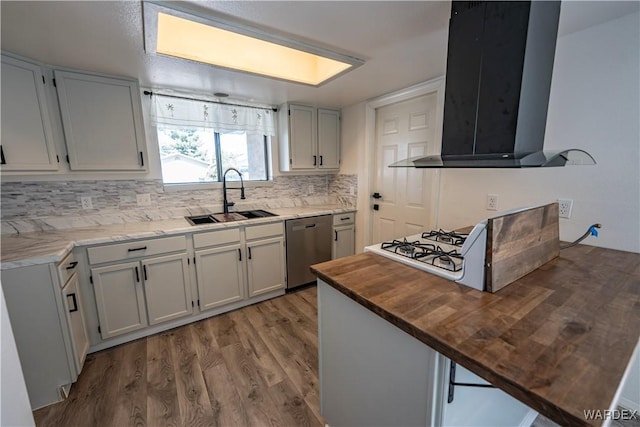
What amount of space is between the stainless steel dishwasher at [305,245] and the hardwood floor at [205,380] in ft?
2.01

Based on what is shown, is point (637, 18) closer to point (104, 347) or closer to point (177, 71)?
point (177, 71)

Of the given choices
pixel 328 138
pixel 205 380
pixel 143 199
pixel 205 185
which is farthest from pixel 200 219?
pixel 328 138

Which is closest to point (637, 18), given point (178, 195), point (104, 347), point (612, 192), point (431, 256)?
point (612, 192)

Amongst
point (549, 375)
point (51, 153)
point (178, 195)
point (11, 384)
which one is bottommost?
point (11, 384)

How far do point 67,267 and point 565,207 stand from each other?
3204mm

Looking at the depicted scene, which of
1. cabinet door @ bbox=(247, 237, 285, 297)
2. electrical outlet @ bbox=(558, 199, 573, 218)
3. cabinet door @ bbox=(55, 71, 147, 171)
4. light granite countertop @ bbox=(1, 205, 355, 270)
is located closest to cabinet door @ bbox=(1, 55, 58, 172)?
cabinet door @ bbox=(55, 71, 147, 171)

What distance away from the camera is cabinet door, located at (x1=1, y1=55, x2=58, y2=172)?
167cm

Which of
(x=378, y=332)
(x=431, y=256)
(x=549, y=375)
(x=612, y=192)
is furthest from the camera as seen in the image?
(x=612, y=192)

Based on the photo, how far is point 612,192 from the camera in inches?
59.0

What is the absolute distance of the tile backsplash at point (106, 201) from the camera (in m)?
1.97

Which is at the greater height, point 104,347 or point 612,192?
point 612,192

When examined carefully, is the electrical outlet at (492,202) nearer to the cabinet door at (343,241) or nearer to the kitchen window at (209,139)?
the cabinet door at (343,241)

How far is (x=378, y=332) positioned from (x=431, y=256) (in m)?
0.55

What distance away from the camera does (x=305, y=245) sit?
2.91 metres
